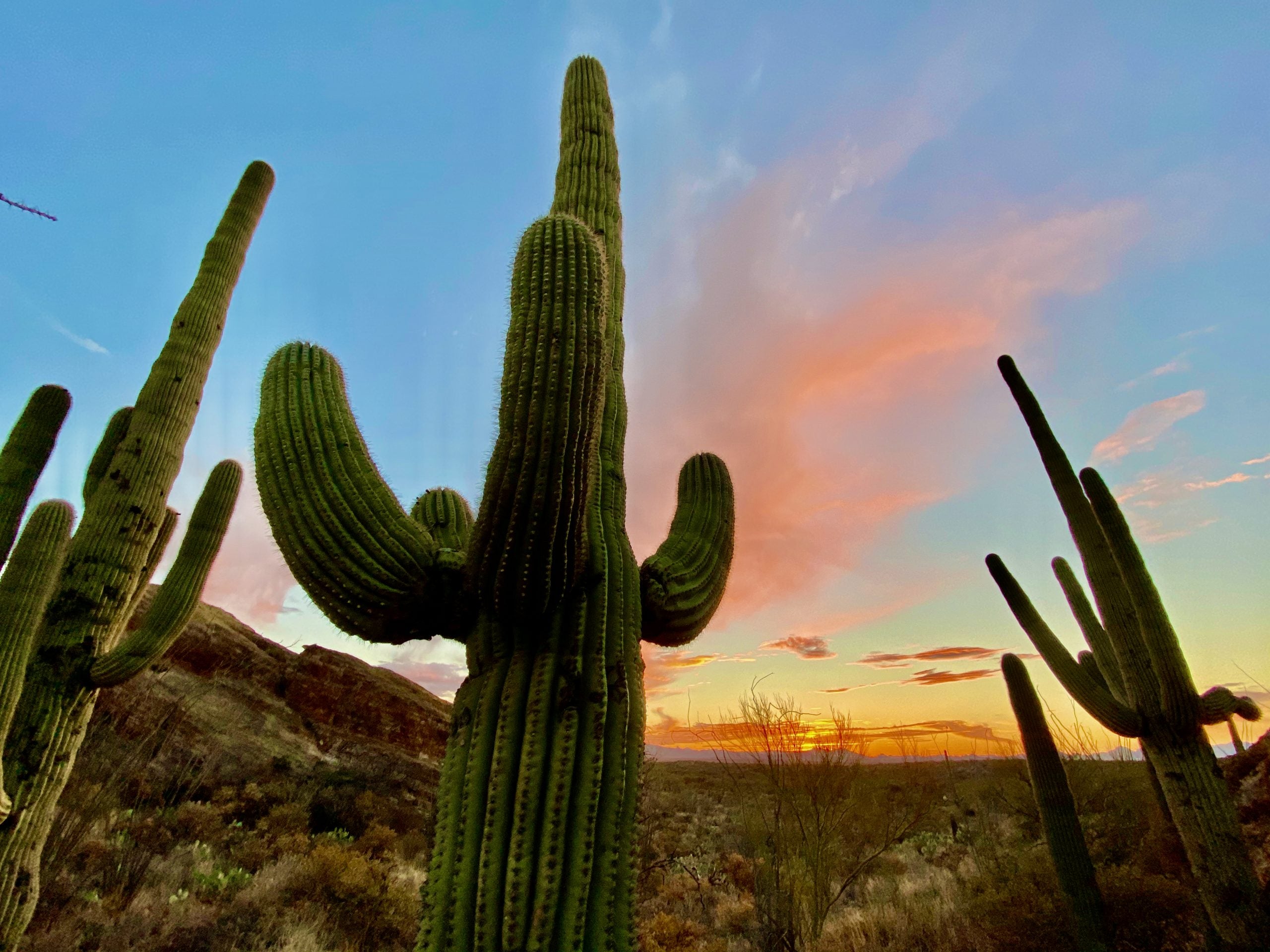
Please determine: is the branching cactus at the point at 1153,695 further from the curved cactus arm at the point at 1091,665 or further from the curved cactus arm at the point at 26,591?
the curved cactus arm at the point at 26,591

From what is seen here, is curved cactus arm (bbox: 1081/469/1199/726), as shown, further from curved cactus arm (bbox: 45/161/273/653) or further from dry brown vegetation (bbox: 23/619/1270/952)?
curved cactus arm (bbox: 45/161/273/653)

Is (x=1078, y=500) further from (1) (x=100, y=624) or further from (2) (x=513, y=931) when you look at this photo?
(1) (x=100, y=624)

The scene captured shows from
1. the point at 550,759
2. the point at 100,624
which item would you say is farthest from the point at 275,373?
the point at 100,624

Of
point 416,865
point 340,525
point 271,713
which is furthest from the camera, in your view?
point 271,713

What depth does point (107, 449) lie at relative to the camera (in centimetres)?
605

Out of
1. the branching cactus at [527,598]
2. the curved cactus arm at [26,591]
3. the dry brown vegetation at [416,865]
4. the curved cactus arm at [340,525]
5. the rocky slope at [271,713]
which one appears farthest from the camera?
the rocky slope at [271,713]

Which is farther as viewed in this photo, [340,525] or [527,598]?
[340,525]

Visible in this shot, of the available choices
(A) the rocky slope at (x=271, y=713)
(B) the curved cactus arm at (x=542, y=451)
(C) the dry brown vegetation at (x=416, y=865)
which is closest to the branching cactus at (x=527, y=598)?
(B) the curved cactus arm at (x=542, y=451)

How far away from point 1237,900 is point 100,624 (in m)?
9.81

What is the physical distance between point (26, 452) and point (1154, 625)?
10.6m

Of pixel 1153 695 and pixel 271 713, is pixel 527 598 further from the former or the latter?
pixel 271 713

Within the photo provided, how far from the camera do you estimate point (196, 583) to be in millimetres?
6258

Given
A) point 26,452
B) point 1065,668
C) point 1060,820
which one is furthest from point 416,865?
point 1065,668

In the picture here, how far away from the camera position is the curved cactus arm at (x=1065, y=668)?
21.9 feet
